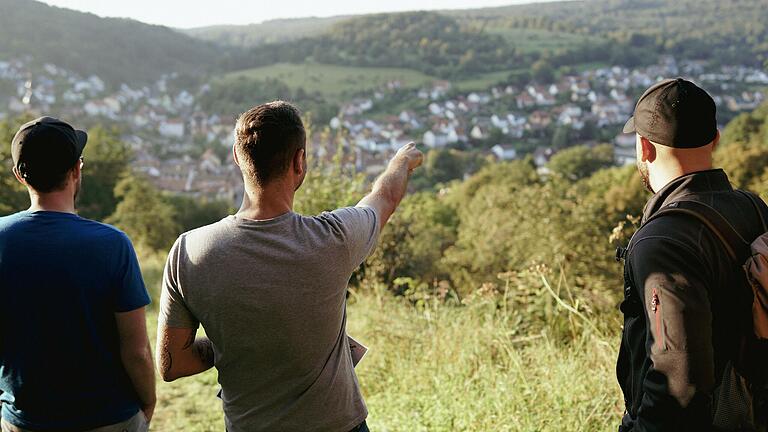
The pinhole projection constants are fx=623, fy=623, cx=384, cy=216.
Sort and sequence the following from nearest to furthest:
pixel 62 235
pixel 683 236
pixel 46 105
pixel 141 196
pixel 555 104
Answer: pixel 683 236 → pixel 62 235 → pixel 141 196 → pixel 46 105 → pixel 555 104

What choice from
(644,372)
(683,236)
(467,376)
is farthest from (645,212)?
(467,376)

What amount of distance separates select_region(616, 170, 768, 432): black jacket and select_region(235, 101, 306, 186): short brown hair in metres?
0.90

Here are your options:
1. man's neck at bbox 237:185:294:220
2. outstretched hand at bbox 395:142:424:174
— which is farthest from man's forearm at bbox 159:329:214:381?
outstretched hand at bbox 395:142:424:174

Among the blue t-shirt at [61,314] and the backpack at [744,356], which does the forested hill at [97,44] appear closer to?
the blue t-shirt at [61,314]

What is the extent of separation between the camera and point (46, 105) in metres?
55.2

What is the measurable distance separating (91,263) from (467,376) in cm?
232

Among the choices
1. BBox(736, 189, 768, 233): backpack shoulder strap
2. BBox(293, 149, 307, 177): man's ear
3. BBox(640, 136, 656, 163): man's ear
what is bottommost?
BBox(736, 189, 768, 233): backpack shoulder strap

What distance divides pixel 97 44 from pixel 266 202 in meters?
81.5

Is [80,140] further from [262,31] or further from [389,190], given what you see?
[262,31]

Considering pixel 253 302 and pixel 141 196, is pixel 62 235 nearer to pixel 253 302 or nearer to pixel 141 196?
pixel 253 302

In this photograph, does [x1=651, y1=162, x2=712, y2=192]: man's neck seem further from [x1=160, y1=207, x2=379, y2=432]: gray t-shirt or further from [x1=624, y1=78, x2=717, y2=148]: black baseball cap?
[x1=160, y1=207, x2=379, y2=432]: gray t-shirt

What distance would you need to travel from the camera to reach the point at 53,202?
1830mm

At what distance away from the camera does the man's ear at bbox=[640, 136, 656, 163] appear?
5.42 feet

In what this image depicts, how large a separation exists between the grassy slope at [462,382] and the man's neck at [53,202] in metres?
1.97
